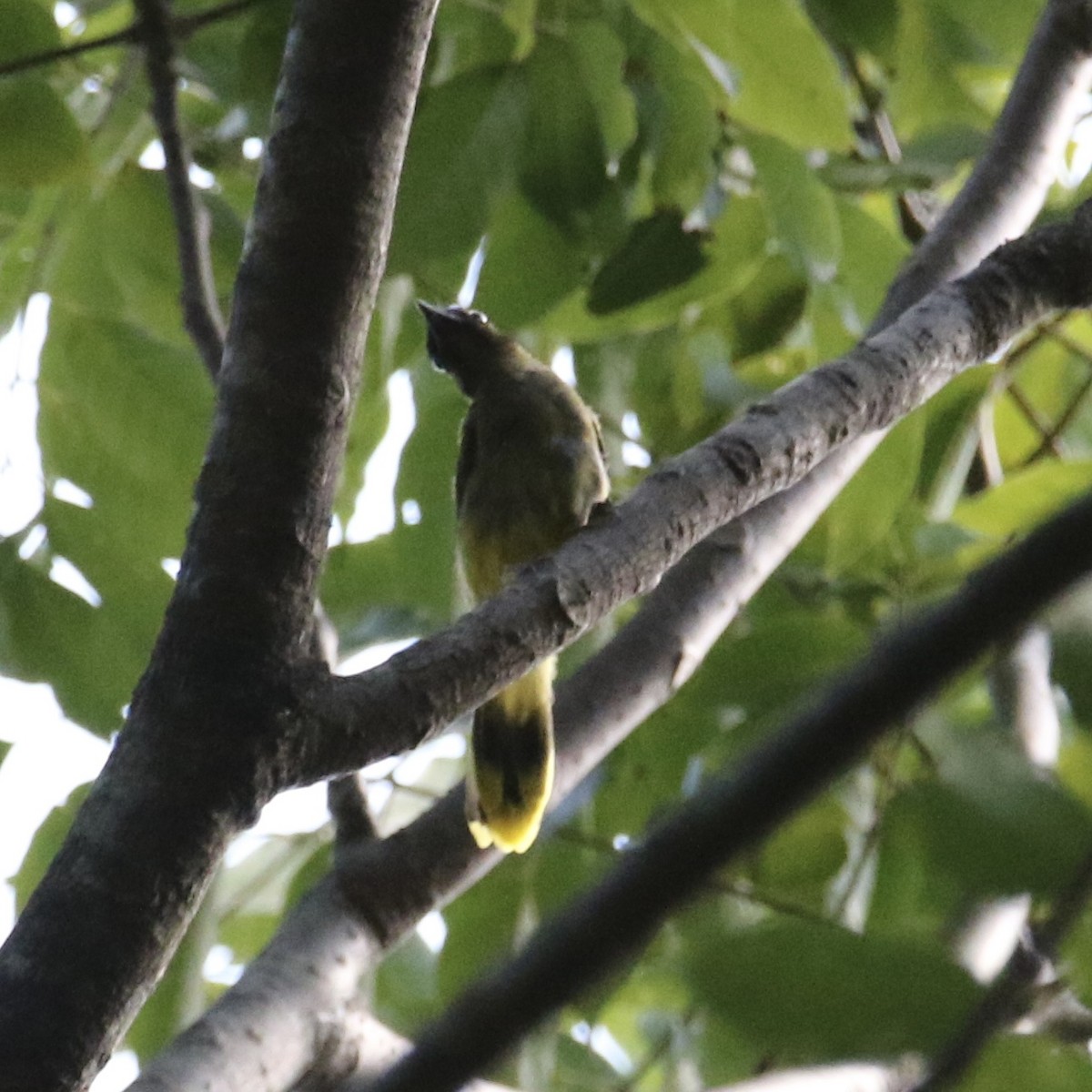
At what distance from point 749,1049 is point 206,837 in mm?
464

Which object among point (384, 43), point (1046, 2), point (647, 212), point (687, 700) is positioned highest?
point (384, 43)

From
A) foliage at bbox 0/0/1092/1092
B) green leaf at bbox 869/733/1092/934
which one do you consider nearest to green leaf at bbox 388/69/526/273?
foliage at bbox 0/0/1092/1092

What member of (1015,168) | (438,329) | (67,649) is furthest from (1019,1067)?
(438,329)

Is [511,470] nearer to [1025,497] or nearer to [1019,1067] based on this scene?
[1025,497]

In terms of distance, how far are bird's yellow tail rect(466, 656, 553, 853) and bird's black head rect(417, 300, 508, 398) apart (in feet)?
Result: 1.59

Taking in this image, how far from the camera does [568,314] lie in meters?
2.08

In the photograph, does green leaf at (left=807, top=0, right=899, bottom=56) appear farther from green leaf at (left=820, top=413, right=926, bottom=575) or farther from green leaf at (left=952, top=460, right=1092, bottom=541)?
green leaf at (left=952, top=460, right=1092, bottom=541)

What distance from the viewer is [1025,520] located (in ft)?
5.02

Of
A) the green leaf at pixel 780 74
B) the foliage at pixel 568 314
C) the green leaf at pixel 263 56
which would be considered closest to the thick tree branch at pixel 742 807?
the foliage at pixel 568 314

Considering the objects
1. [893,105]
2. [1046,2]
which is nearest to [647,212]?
[893,105]

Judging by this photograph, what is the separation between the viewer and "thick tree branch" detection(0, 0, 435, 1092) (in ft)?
3.12

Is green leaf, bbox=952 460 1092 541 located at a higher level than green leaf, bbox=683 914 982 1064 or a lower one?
lower

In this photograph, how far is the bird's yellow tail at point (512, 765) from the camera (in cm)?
176

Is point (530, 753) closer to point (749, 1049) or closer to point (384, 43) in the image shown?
point (384, 43)
